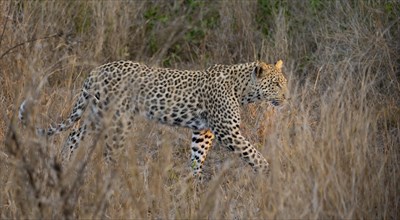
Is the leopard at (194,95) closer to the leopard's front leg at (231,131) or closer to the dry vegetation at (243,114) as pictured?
the leopard's front leg at (231,131)

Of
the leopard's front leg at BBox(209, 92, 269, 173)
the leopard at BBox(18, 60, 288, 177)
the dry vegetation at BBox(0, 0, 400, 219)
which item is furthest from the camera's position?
the leopard at BBox(18, 60, 288, 177)

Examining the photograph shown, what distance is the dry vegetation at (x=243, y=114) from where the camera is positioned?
4.84 meters

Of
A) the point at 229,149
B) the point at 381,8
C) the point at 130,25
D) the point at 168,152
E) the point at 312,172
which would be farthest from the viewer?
the point at 130,25

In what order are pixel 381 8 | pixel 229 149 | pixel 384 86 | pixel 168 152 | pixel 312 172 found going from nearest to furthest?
pixel 168 152 → pixel 312 172 → pixel 229 149 → pixel 384 86 → pixel 381 8

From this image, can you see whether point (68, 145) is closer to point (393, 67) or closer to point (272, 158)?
point (393, 67)

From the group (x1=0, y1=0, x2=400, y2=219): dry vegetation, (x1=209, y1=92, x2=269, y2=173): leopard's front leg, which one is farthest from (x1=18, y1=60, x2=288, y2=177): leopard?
(x1=0, y1=0, x2=400, y2=219): dry vegetation

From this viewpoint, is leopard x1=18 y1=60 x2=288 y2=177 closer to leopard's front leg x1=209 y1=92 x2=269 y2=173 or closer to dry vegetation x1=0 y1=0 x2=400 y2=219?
leopard's front leg x1=209 y1=92 x2=269 y2=173

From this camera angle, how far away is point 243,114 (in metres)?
8.56

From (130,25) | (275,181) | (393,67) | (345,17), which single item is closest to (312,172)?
(275,181)

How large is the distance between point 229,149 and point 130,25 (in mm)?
3301

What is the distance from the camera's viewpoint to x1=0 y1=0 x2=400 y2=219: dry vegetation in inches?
191

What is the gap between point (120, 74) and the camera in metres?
8.14

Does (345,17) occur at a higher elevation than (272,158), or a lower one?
higher

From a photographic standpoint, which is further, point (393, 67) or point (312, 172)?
point (393, 67)
